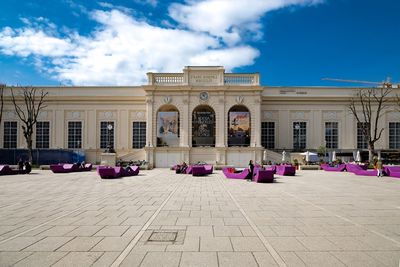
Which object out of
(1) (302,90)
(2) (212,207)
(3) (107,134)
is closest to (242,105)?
(1) (302,90)

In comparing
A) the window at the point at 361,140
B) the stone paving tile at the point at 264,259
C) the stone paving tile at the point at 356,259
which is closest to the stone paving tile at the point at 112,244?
the stone paving tile at the point at 264,259

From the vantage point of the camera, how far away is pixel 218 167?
103ft

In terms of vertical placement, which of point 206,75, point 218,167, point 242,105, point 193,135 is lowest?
point 218,167

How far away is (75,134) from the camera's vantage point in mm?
40156

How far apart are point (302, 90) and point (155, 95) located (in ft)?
62.3

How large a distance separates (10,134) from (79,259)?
4267 centimetres

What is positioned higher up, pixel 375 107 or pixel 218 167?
pixel 375 107

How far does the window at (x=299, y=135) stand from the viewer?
40062 millimetres

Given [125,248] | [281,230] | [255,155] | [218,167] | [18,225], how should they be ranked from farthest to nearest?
[255,155] < [218,167] < [18,225] < [281,230] < [125,248]

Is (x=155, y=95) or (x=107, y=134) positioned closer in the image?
(x=155, y=95)

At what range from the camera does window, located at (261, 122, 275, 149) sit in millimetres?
40094

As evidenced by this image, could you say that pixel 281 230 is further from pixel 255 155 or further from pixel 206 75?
Answer: pixel 206 75

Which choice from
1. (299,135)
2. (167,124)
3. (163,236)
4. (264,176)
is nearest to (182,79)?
(167,124)

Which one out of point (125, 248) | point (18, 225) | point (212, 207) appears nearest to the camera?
point (125, 248)
